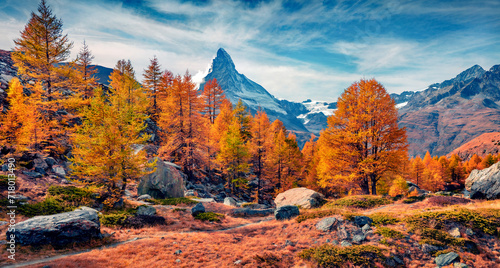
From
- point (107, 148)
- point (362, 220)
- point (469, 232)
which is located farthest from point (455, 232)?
point (107, 148)

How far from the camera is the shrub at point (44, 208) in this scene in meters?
12.4

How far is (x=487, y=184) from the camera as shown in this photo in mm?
16547

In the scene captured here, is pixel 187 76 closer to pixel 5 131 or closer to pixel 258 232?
pixel 5 131

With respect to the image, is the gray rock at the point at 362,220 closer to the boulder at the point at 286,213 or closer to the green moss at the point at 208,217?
the boulder at the point at 286,213

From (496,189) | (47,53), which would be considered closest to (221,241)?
(496,189)

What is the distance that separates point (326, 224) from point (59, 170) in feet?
85.0

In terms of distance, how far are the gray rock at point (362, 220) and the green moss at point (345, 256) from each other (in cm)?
230

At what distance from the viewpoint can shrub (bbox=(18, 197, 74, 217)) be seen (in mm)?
12367

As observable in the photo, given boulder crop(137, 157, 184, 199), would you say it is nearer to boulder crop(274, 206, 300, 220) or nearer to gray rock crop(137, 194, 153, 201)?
gray rock crop(137, 194, 153, 201)

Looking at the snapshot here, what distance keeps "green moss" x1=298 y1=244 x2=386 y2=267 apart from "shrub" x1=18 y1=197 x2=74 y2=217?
15273 mm

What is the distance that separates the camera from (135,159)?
1669 centimetres

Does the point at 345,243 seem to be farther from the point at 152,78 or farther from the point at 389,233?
the point at 152,78

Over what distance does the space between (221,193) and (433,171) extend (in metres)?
65.8

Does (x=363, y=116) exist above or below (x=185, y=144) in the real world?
above
